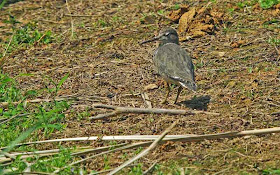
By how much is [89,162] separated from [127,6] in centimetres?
596

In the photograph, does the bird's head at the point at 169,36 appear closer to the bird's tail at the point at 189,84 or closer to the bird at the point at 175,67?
the bird at the point at 175,67

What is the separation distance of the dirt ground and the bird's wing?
Answer: 1.23ft

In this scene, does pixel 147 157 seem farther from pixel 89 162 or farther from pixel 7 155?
pixel 7 155

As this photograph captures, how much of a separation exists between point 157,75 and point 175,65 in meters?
0.93

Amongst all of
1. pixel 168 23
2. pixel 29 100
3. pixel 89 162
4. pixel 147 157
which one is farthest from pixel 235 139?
pixel 168 23

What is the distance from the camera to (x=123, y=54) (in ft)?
31.7

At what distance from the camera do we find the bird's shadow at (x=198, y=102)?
25.0ft

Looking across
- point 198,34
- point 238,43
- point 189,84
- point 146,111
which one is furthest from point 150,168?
point 198,34

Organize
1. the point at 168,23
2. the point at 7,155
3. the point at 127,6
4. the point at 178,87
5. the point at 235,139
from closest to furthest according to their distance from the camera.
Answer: the point at 7,155
the point at 235,139
the point at 178,87
the point at 168,23
the point at 127,6

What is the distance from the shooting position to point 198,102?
7773 millimetres

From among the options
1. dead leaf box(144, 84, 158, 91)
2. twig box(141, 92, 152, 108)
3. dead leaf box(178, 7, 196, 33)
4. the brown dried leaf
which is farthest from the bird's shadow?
the brown dried leaf

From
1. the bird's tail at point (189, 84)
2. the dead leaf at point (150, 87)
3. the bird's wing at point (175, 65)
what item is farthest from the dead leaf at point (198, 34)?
the bird's tail at point (189, 84)

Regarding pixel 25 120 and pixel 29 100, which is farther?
pixel 29 100

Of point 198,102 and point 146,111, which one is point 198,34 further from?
point 146,111
